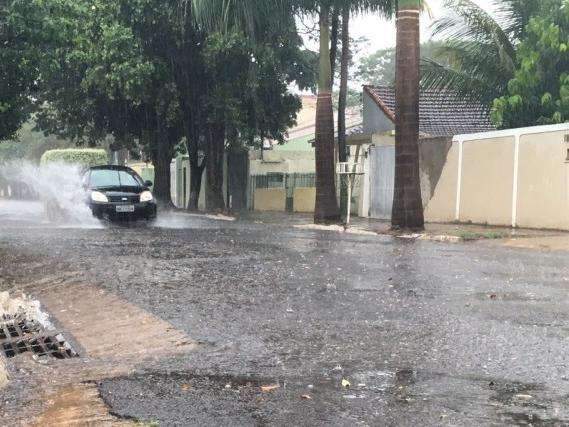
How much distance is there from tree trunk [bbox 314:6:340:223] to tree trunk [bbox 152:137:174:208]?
12696mm

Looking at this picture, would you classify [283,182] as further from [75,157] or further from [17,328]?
[17,328]

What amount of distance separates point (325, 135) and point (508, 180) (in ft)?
15.9

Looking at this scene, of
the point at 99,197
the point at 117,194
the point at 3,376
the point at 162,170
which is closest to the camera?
the point at 3,376

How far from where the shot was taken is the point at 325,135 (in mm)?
19844

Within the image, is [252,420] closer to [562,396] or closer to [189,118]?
[562,396]

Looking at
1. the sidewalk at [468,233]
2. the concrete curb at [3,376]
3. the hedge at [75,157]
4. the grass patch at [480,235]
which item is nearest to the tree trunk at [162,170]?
the hedge at [75,157]

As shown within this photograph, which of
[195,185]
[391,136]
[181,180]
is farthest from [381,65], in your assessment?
[391,136]

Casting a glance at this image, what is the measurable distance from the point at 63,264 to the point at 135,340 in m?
4.75

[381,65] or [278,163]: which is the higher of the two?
[381,65]

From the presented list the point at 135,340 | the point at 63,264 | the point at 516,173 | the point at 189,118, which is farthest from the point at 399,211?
the point at 189,118

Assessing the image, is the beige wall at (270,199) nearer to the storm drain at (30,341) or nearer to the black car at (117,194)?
the black car at (117,194)

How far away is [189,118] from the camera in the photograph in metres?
29.0

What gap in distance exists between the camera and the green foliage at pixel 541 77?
1820 cm

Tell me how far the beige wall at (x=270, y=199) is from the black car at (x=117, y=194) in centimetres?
1274
